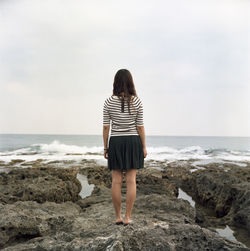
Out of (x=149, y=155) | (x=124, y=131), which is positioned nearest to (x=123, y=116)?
(x=124, y=131)

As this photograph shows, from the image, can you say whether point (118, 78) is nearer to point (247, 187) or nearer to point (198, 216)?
point (198, 216)

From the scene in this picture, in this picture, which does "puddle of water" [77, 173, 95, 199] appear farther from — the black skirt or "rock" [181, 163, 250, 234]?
the black skirt

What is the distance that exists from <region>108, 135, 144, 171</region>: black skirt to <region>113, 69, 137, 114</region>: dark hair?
459 mm

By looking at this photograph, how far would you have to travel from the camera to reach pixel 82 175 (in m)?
11.8

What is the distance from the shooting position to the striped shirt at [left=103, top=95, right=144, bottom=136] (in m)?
3.49

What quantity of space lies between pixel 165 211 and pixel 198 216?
1.36m

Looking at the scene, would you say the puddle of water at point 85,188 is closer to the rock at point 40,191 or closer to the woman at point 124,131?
the rock at point 40,191

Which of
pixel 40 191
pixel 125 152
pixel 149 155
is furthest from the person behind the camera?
pixel 149 155

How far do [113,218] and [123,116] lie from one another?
179 centimetres

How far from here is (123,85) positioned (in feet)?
11.4

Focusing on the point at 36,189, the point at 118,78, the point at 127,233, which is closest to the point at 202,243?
the point at 127,233

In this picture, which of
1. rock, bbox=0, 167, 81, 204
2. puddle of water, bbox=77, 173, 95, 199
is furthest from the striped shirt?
puddle of water, bbox=77, 173, 95, 199

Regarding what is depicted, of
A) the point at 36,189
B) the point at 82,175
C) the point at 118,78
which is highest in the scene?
the point at 118,78

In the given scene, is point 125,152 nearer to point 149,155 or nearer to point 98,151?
point 149,155
